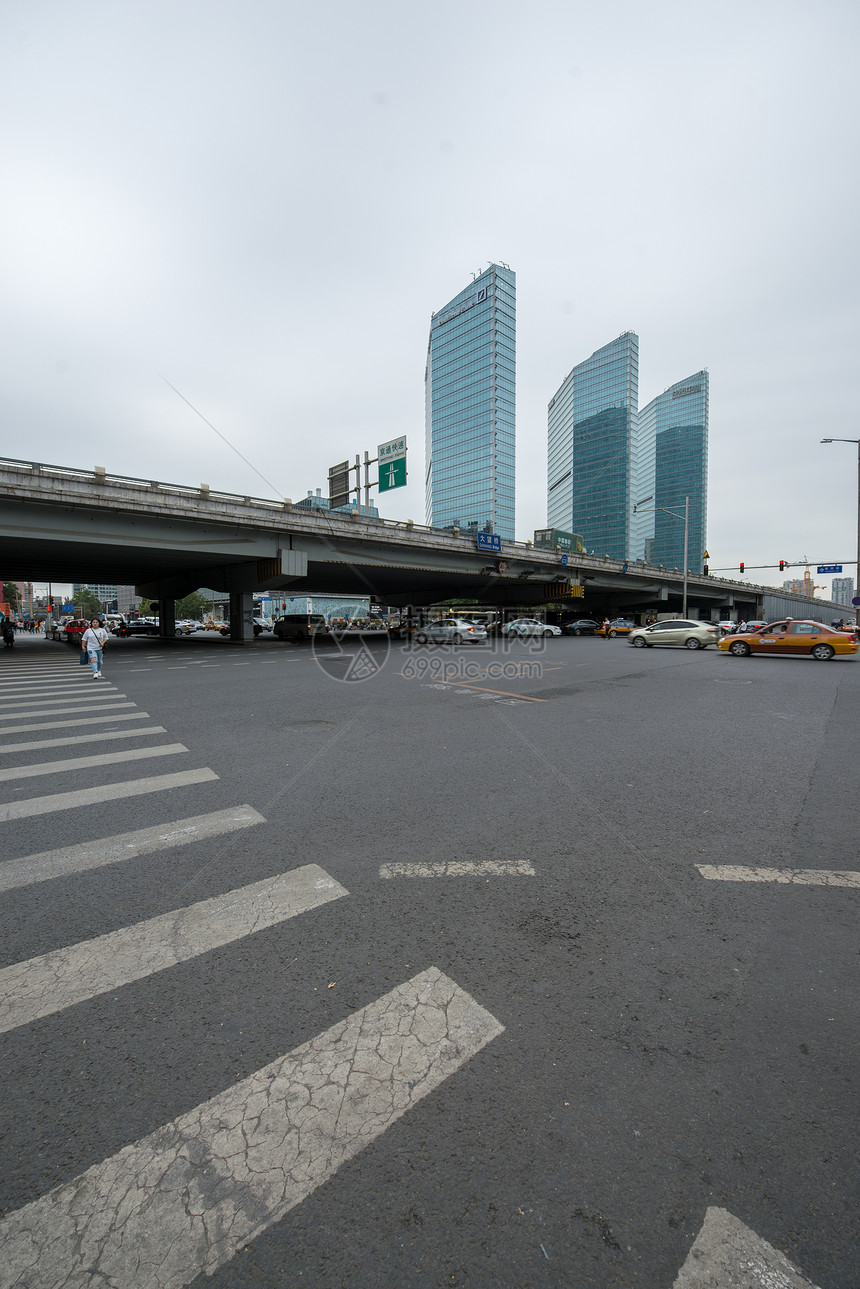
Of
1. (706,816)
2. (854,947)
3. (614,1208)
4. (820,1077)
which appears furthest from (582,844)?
(614,1208)

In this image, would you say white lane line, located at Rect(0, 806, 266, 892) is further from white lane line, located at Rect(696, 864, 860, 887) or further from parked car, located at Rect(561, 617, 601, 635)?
parked car, located at Rect(561, 617, 601, 635)

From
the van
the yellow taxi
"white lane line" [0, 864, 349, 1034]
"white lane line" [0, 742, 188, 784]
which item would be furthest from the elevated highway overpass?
"white lane line" [0, 864, 349, 1034]

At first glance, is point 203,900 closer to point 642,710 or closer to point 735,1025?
point 735,1025

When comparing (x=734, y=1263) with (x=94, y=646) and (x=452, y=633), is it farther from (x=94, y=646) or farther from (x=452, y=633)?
(x=452, y=633)

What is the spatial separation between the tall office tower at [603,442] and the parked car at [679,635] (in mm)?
84807

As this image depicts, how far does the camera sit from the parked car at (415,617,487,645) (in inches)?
1353

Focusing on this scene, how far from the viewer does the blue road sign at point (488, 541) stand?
36.1m

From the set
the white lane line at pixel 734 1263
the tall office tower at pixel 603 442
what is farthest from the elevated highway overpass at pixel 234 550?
the tall office tower at pixel 603 442

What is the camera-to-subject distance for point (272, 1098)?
2.11 m

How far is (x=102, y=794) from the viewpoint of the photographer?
219 inches

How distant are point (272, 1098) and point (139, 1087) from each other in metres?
0.57

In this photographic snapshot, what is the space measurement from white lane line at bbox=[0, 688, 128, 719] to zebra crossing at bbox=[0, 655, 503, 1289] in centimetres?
742

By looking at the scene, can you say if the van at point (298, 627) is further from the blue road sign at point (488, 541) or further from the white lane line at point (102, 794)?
the white lane line at point (102, 794)

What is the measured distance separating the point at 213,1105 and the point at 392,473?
25723 millimetres
